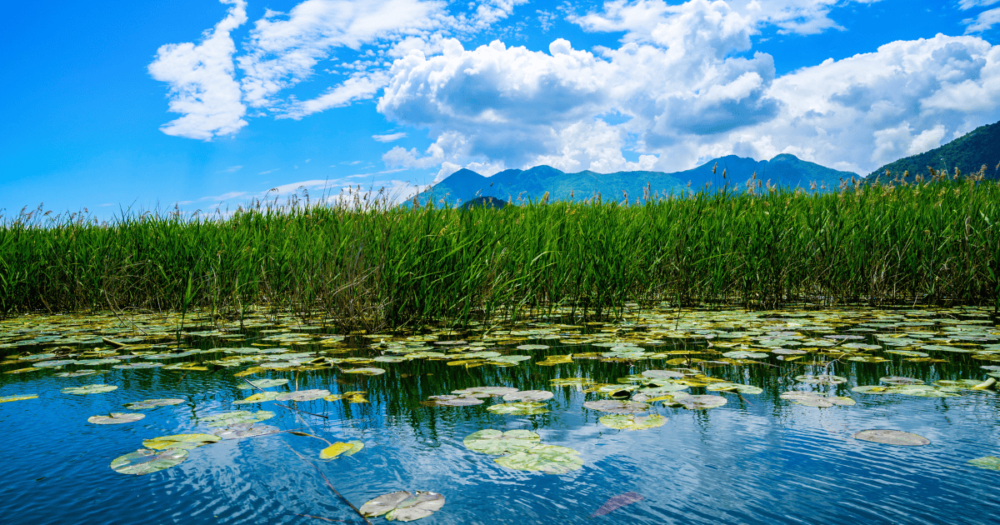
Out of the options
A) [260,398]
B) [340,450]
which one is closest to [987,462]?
[340,450]

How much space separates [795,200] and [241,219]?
627 centimetres

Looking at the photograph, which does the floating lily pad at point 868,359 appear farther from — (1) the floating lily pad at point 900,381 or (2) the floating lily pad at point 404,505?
(2) the floating lily pad at point 404,505

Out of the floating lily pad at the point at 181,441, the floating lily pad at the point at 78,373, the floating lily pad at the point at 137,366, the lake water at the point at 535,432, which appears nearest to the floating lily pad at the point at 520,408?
the lake water at the point at 535,432

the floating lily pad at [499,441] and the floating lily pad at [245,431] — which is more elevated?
the floating lily pad at [245,431]

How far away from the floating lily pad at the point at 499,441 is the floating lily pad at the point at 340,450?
1.02 feet

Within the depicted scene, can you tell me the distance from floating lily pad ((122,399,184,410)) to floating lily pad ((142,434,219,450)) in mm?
460

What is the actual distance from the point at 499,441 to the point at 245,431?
2.70ft

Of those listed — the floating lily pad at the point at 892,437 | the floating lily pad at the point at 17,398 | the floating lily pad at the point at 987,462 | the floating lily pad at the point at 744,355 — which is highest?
the floating lily pad at the point at 744,355

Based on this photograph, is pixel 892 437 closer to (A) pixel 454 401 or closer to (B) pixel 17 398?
(A) pixel 454 401

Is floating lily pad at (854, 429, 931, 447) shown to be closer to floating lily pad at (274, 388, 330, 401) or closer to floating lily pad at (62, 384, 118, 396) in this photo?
floating lily pad at (274, 388, 330, 401)

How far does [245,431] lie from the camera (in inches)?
65.1

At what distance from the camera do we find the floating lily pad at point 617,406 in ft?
5.85

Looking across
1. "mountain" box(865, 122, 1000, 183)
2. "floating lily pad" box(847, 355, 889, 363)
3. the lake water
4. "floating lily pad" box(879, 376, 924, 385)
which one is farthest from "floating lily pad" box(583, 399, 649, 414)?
"mountain" box(865, 122, 1000, 183)

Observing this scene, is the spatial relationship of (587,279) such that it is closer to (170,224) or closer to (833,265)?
(833,265)
